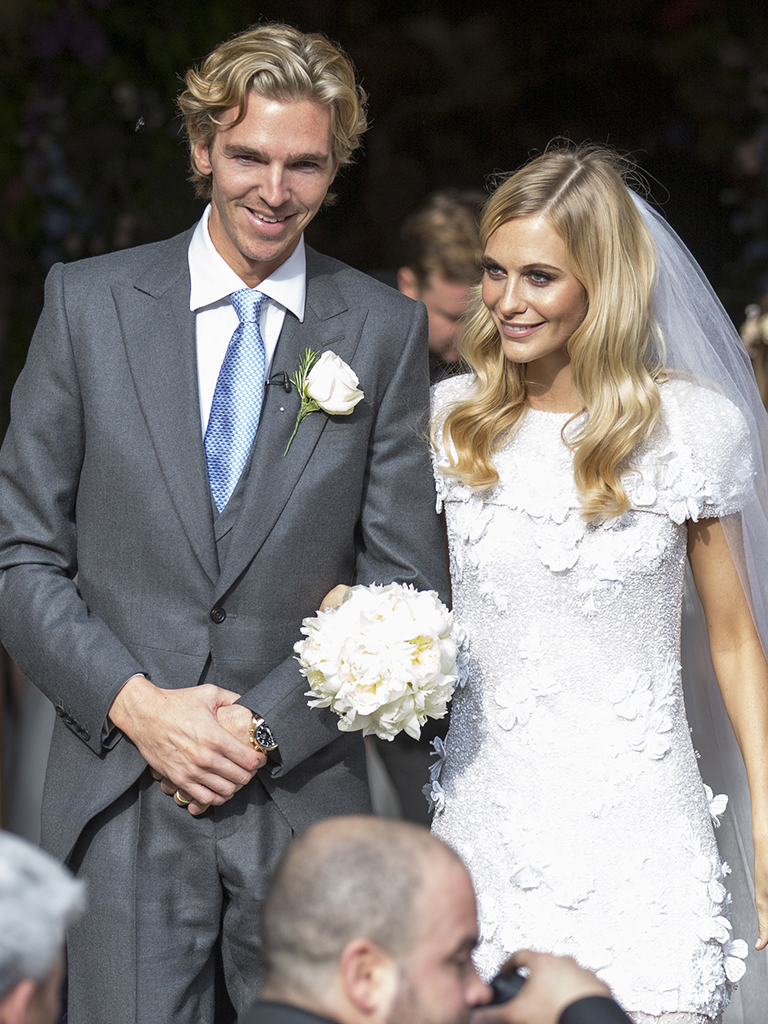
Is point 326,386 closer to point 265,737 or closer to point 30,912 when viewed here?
point 265,737

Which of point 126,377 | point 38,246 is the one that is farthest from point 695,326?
point 38,246

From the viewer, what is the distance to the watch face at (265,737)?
2.62 metres

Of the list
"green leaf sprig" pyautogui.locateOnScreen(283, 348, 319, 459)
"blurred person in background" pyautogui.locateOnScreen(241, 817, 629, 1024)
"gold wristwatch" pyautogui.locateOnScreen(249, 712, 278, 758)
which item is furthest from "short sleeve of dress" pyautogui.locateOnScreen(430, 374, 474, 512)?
"blurred person in background" pyautogui.locateOnScreen(241, 817, 629, 1024)

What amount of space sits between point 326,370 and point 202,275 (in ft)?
1.13

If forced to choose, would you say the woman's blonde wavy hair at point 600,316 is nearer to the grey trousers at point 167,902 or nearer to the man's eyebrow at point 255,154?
the man's eyebrow at point 255,154

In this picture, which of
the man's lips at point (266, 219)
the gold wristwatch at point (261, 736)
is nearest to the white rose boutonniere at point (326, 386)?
the man's lips at point (266, 219)

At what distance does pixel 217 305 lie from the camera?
2.79 metres

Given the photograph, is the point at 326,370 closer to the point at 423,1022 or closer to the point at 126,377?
the point at 126,377

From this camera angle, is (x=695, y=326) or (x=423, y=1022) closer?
(x=423, y=1022)

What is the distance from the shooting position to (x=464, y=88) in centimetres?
538

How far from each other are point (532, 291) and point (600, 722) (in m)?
0.92

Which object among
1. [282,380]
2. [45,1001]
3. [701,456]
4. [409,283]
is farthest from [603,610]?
[409,283]

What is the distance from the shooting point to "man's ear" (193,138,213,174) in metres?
2.81

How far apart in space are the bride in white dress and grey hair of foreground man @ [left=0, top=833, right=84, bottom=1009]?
136 cm
